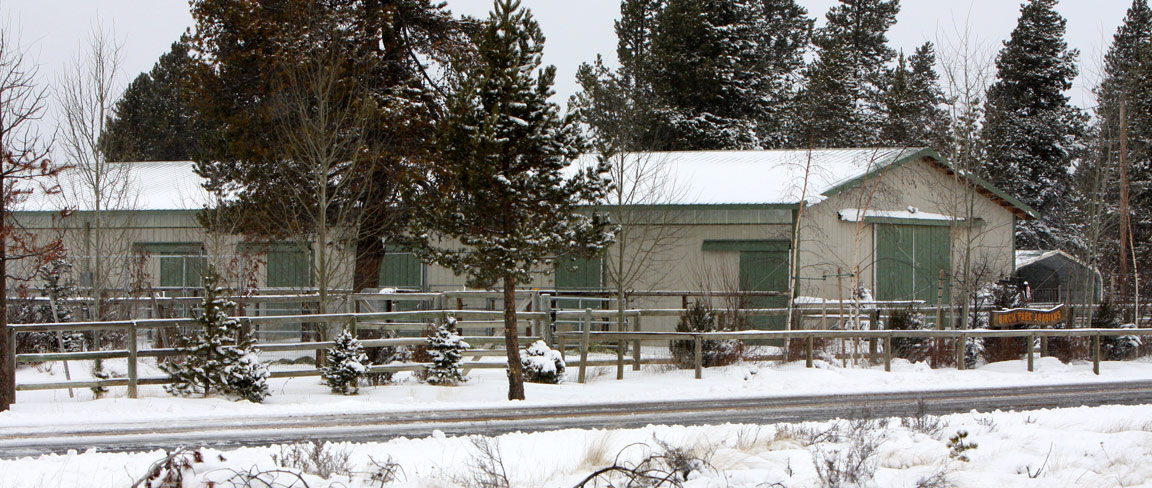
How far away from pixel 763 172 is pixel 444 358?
13.3 meters

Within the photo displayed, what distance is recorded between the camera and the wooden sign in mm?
20594

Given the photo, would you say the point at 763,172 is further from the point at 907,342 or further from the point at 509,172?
the point at 509,172

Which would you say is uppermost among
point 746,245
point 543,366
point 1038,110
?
point 1038,110

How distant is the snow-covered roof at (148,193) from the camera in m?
25.5

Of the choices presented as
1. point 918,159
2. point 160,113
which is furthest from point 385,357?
point 160,113

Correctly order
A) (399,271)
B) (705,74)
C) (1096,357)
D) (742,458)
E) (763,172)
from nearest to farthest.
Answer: (742,458), (1096,357), (399,271), (763,172), (705,74)

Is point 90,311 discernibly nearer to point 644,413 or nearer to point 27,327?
point 27,327

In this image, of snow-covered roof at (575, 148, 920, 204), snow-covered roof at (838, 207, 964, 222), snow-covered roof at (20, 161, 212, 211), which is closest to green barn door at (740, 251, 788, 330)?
snow-covered roof at (575, 148, 920, 204)

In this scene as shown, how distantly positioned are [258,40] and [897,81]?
28.4 meters

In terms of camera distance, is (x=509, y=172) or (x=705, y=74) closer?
(x=509, y=172)

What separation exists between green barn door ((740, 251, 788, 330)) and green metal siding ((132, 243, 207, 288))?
13454mm

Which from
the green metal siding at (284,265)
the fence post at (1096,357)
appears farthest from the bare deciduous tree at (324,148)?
the fence post at (1096,357)

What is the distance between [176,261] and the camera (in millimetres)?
27125

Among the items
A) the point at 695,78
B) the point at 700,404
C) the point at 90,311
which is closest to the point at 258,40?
the point at 90,311
